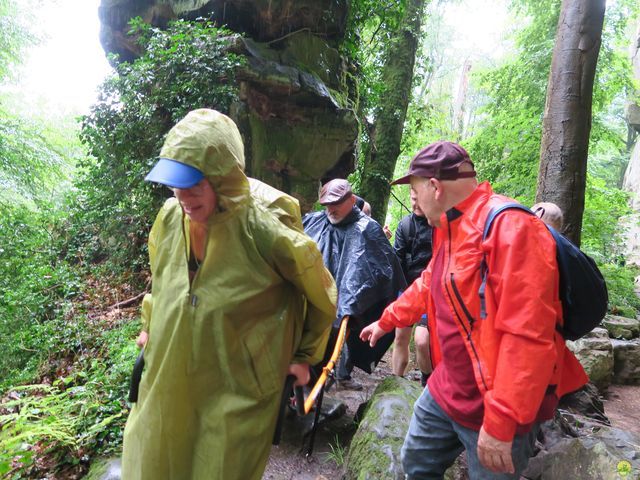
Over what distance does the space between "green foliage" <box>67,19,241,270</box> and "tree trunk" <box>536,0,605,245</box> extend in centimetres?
465

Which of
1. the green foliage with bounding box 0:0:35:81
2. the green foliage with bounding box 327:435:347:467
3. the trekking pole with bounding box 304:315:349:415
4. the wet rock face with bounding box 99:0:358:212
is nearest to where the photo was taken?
the trekking pole with bounding box 304:315:349:415

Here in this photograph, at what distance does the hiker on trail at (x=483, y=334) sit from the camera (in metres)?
1.41

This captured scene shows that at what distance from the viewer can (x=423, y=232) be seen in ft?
14.4

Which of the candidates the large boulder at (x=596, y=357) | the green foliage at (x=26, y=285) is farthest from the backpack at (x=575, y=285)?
the green foliage at (x=26, y=285)

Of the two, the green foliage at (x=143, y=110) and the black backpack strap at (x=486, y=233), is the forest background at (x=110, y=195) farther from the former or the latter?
the black backpack strap at (x=486, y=233)

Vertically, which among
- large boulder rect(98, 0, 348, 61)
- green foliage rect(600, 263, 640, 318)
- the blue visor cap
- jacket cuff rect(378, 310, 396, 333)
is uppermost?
large boulder rect(98, 0, 348, 61)

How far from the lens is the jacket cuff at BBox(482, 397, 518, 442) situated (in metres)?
1.42

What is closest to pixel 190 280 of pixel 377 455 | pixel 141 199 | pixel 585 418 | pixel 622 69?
pixel 377 455

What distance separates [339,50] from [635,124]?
83.0 feet

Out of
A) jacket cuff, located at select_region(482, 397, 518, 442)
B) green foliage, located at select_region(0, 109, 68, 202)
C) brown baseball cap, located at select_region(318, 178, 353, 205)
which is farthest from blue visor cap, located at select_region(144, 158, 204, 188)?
green foliage, located at select_region(0, 109, 68, 202)

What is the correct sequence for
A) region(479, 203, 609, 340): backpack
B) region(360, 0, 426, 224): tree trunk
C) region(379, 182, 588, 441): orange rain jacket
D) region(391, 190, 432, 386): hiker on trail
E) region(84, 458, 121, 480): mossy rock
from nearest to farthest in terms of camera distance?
region(379, 182, 588, 441): orange rain jacket
region(479, 203, 609, 340): backpack
region(84, 458, 121, 480): mossy rock
region(391, 190, 432, 386): hiker on trail
region(360, 0, 426, 224): tree trunk

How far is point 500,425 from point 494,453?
13 cm

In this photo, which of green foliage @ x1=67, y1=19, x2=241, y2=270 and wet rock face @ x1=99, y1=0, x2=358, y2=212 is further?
wet rock face @ x1=99, y1=0, x2=358, y2=212

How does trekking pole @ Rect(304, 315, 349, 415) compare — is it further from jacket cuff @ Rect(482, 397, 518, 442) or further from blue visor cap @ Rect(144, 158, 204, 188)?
blue visor cap @ Rect(144, 158, 204, 188)
